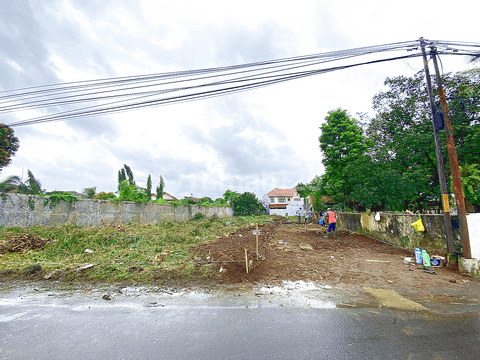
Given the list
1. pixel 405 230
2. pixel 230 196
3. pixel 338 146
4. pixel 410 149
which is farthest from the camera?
pixel 230 196

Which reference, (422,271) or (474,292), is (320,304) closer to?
(474,292)

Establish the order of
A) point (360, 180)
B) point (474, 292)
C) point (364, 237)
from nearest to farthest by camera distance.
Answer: point (474, 292) < point (364, 237) < point (360, 180)

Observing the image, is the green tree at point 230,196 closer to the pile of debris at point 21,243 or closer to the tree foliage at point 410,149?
the tree foliage at point 410,149

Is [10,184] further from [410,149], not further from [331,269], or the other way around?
[410,149]

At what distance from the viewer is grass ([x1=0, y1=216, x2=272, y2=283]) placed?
6.37 meters

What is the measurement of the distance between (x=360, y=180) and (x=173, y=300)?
593 inches

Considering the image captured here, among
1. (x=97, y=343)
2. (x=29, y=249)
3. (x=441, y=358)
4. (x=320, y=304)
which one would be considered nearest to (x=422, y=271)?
(x=320, y=304)

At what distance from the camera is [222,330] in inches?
138

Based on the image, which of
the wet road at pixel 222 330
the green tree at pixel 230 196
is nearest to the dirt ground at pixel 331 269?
the wet road at pixel 222 330

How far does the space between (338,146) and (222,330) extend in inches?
967

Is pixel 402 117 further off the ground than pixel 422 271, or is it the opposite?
pixel 402 117

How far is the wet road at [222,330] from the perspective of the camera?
2977 mm

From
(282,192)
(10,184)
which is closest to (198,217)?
(10,184)

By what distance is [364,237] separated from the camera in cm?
1331
